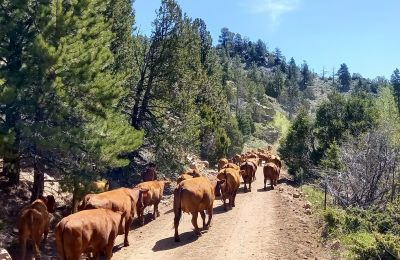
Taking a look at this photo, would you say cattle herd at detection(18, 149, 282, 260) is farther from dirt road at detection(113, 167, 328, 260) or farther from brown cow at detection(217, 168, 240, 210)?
dirt road at detection(113, 167, 328, 260)

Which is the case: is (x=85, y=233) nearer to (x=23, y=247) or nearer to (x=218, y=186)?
(x=23, y=247)

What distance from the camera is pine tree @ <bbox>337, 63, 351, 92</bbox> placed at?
537ft

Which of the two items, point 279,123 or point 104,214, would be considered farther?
point 279,123

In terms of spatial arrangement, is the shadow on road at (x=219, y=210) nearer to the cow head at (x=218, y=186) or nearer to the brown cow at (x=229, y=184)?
the brown cow at (x=229, y=184)

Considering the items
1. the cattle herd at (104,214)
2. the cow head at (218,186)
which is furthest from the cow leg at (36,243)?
the cow head at (218,186)

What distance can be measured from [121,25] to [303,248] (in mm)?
15305

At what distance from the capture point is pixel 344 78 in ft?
547

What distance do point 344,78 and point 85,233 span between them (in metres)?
168

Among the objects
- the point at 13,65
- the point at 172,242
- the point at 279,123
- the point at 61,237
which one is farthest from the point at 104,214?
the point at 279,123

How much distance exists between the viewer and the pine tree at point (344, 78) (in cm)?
16362

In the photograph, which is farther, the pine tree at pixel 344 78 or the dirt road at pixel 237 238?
the pine tree at pixel 344 78

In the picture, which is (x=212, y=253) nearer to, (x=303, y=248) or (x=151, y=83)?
(x=303, y=248)

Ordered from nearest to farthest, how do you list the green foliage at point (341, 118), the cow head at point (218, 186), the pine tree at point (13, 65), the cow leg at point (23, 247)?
the cow leg at point (23, 247), the pine tree at point (13, 65), the cow head at point (218, 186), the green foliage at point (341, 118)

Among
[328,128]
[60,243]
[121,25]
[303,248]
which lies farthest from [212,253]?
[328,128]
